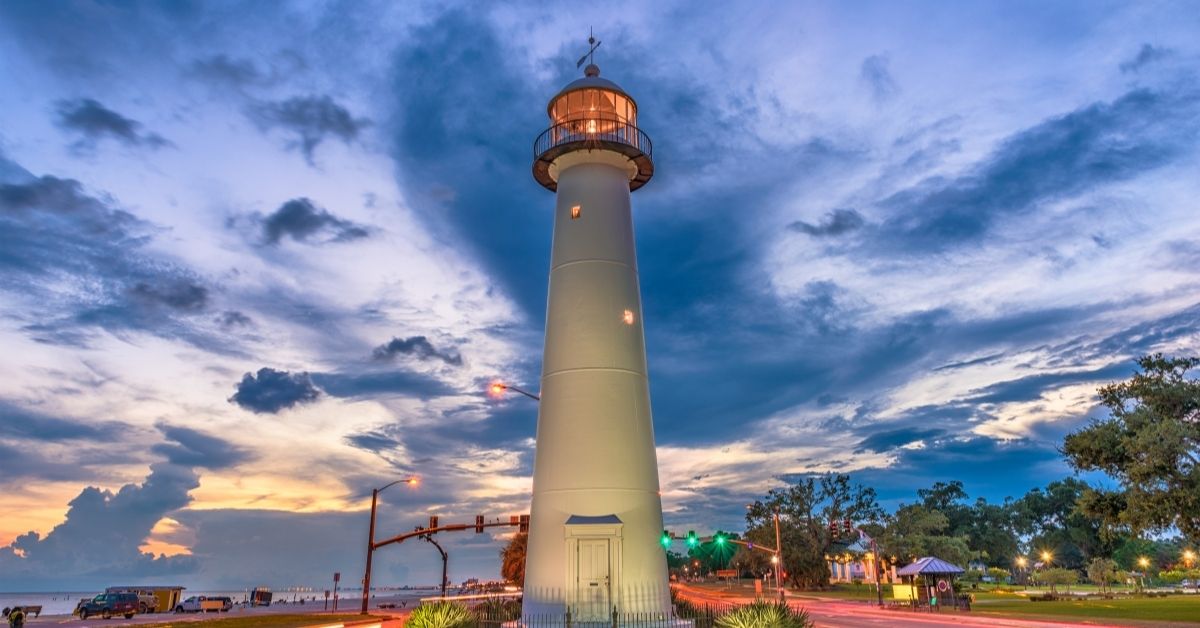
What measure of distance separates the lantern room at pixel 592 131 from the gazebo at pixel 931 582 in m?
38.5

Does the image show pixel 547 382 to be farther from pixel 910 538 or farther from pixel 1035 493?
pixel 1035 493

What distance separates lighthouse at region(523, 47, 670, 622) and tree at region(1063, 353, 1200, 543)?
63.2 ft

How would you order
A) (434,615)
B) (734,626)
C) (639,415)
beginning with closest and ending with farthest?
(734,626) < (434,615) < (639,415)

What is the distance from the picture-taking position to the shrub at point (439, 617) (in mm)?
17984

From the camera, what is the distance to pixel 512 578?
2763 inches

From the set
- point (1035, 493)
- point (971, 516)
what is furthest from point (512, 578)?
point (1035, 493)

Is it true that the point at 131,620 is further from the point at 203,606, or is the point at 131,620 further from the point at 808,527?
the point at 808,527

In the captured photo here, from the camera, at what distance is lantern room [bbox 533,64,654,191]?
24.0 meters

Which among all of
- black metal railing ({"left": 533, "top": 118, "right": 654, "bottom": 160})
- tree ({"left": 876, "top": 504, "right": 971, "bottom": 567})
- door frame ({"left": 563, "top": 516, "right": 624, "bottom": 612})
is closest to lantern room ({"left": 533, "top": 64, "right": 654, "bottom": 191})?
black metal railing ({"left": 533, "top": 118, "right": 654, "bottom": 160})

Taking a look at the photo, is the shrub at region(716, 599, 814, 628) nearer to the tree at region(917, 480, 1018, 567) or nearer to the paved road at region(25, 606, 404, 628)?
the paved road at region(25, 606, 404, 628)

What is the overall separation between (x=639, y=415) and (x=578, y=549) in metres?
4.25

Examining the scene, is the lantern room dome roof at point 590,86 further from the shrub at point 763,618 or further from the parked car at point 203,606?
the parked car at point 203,606

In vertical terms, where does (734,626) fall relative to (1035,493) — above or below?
below

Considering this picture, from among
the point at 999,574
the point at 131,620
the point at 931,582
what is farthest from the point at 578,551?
the point at 999,574
